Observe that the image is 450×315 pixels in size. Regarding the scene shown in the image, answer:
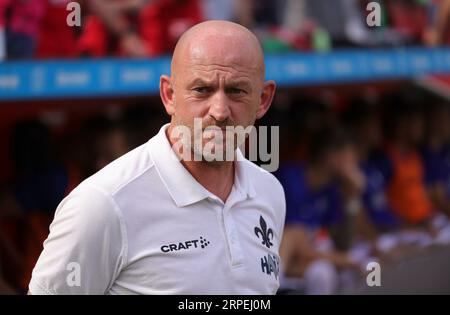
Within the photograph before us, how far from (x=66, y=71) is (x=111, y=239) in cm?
271

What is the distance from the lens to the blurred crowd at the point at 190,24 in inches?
200

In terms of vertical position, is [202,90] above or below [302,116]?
below

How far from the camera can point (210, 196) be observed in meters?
2.67

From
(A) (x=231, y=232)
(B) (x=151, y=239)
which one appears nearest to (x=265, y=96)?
(A) (x=231, y=232)

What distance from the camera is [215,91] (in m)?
2.53

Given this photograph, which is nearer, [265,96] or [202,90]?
[202,90]

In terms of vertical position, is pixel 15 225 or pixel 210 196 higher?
pixel 15 225

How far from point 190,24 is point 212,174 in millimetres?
3350

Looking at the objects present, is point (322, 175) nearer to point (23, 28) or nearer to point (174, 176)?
point (23, 28)

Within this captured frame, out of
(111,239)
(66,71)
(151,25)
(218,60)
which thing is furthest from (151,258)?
(151,25)

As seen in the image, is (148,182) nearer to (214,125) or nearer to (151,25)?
(214,125)

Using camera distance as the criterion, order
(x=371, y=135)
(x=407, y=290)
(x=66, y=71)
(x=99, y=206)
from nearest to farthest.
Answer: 1. (x=99, y=206)
2. (x=407, y=290)
3. (x=66, y=71)
4. (x=371, y=135)

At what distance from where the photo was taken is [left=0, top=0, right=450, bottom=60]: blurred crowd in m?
5.07

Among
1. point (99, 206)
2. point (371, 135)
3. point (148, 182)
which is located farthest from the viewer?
point (371, 135)
